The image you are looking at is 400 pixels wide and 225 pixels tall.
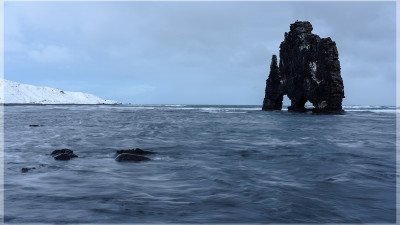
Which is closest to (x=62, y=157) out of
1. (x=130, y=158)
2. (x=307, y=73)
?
(x=130, y=158)

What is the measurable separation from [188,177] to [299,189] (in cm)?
336

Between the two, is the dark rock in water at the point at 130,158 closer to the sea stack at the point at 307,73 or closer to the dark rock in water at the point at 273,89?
the sea stack at the point at 307,73

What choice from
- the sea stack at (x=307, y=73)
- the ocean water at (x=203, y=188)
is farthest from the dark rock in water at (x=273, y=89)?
the ocean water at (x=203, y=188)

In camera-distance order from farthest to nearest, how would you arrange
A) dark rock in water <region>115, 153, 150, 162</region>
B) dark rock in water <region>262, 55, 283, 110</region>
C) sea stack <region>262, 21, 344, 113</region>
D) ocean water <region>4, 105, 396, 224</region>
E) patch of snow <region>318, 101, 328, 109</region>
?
1. dark rock in water <region>262, 55, 283, 110</region>
2. patch of snow <region>318, 101, 328, 109</region>
3. sea stack <region>262, 21, 344, 113</region>
4. dark rock in water <region>115, 153, 150, 162</region>
5. ocean water <region>4, 105, 396, 224</region>

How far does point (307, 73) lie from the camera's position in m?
57.7

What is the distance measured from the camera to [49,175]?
9.19 metres

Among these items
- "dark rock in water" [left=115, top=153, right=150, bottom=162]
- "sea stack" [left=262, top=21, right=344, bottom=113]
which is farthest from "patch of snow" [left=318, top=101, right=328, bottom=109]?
"dark rock in water" [left=115, top=153, right=150, bottom=162]

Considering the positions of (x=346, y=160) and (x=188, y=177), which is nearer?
(x=188, y=177)

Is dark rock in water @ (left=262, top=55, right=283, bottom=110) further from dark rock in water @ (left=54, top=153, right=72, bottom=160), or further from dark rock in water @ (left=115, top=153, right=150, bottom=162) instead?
dark rock in water @ (left=54, top=153, right=72, bottom=160)

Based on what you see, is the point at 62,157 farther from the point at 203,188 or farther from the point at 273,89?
the point at 273,89

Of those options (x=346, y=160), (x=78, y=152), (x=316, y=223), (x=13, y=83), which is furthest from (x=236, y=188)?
(x=13, y=83)

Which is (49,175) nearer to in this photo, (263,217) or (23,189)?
(23,189)

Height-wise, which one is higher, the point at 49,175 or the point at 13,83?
the point at 13,83

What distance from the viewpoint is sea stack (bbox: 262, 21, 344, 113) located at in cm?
5309
